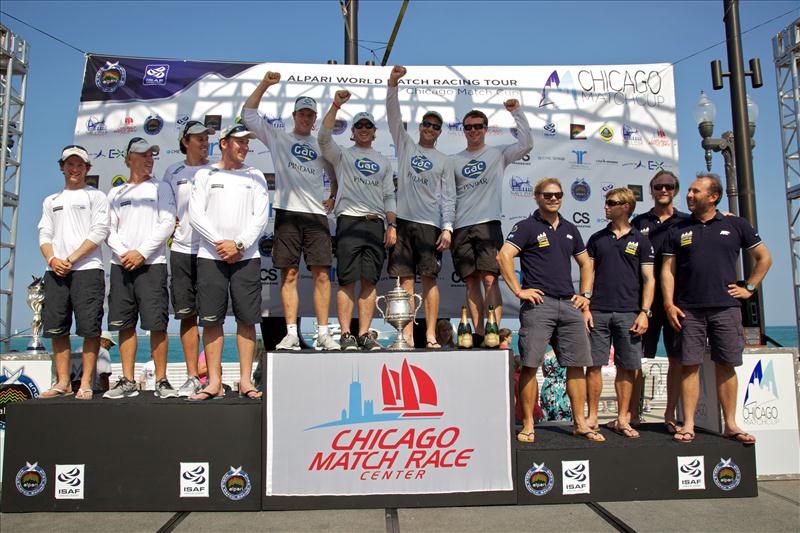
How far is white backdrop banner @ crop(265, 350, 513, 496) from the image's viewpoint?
3.38 meters

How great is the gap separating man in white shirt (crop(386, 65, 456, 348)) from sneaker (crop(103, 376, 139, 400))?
6.36ft

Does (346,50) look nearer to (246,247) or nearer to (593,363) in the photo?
(246,247)

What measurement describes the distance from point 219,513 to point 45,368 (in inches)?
83.6

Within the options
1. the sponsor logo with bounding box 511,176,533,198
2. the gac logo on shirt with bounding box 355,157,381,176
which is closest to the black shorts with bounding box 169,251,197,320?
the gac logo on shirt with bounding box 355,157,381,176

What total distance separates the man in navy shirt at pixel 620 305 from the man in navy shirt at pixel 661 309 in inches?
7.1

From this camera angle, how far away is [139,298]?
12.7 ft

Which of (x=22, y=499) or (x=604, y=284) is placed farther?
(x=604, y=284)

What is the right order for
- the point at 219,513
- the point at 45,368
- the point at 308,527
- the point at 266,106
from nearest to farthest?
the point at 308,527 → the point at 219,513 → the point at 45,368 → the point at 266,106

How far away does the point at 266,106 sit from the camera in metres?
5.95

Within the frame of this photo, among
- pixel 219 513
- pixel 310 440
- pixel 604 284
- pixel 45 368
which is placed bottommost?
pixel 219 513

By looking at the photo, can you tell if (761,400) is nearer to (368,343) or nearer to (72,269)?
(368,343)

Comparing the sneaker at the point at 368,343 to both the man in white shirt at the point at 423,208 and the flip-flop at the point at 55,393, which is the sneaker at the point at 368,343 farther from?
the flip-flop at the point at 55,393

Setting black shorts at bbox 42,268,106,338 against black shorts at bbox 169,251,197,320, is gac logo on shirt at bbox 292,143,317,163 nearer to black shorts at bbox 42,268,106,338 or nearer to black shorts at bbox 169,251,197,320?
black shorts at bbox 169,251,197,320

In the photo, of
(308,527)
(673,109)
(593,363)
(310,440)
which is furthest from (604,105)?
(308,527)
